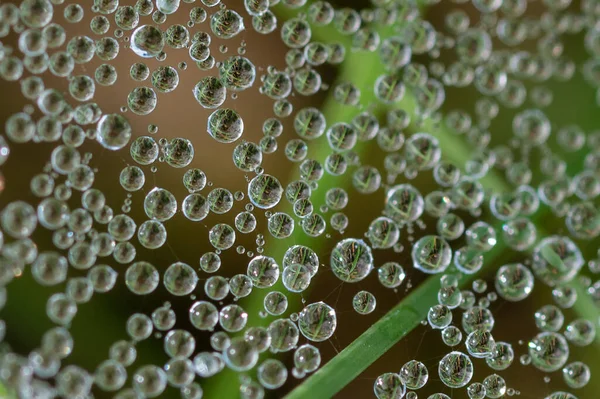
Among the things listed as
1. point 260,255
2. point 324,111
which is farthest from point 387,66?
point 260,255

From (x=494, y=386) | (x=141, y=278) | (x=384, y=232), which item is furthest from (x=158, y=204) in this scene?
(x=494, y=386)

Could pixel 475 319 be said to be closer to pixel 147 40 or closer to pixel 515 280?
pixel 515 280

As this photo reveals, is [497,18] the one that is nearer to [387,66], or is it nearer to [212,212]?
[387,66]

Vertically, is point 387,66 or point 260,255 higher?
point 387,66

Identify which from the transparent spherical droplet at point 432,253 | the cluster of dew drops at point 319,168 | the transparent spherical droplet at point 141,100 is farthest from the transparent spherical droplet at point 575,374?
the transparent spherical droplet at point 141,100

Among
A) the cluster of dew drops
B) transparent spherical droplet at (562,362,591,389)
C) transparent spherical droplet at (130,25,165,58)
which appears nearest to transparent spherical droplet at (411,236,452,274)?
the cluster of dew drops

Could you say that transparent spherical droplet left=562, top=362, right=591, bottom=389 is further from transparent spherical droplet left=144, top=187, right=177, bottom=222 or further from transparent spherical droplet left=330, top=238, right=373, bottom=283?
transparent spherical droplet left=144, top=187, right=177, bottom=222

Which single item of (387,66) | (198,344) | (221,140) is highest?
(387,66)
